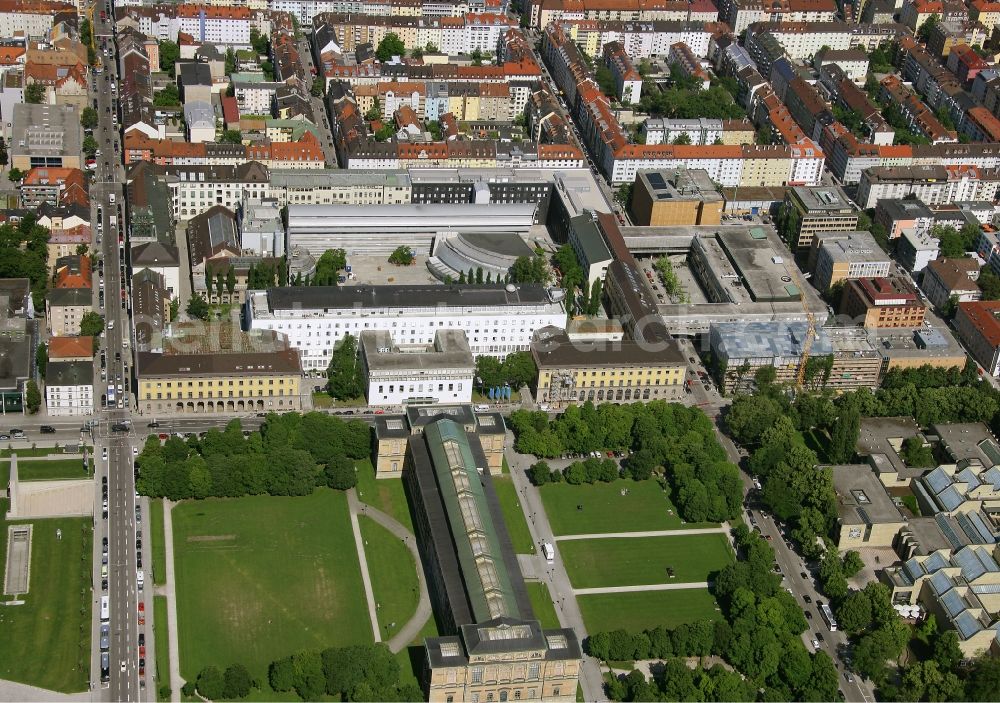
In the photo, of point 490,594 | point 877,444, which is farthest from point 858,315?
point 490,594

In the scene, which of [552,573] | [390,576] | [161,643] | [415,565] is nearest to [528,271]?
[552,573]

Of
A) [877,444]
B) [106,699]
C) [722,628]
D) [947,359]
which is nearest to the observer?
[106,699]

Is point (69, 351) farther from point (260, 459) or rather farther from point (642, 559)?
point (642, 559)

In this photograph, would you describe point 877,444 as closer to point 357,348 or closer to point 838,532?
point 838,532

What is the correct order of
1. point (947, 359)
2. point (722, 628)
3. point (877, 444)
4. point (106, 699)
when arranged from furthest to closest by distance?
1. point (947, 359)
2. point (877, 444)
3. point (722, 628)
4. point (106, 699)

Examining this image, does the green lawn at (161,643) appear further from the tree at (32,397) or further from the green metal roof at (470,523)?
the tree at (32,397)

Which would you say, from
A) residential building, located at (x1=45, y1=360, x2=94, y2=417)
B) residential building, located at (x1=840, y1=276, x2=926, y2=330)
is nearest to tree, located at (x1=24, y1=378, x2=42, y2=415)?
residential building, located at (x1=45, y1=360, x2=94, y2=417)

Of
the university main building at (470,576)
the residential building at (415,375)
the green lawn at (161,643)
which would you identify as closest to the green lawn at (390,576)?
the university main building at (470,576)
